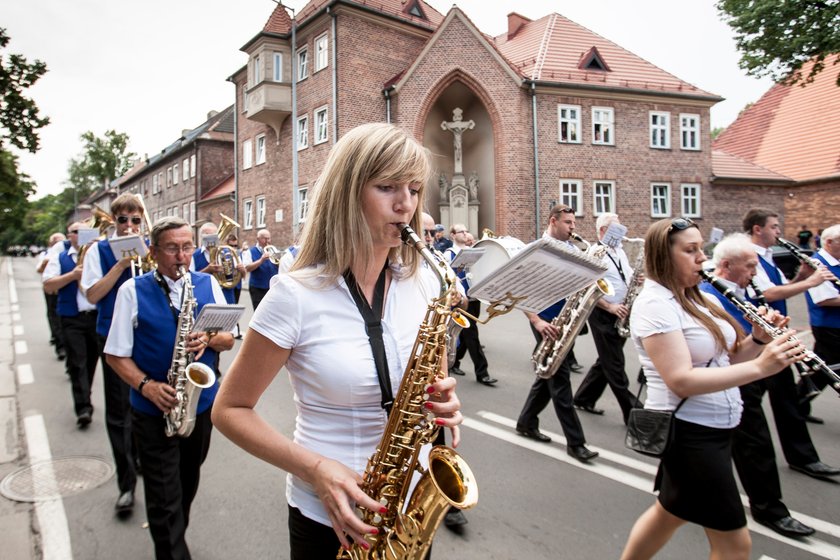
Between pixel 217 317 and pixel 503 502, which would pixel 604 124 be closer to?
pixel 503 502

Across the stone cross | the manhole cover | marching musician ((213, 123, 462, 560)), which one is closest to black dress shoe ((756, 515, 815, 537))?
marching musician ((213, 123, 462, 560))

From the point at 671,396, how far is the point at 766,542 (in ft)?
5.61

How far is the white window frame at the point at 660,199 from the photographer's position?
84.4 ft

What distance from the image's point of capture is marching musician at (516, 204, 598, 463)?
4961 millimetres

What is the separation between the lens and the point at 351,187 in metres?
1.70

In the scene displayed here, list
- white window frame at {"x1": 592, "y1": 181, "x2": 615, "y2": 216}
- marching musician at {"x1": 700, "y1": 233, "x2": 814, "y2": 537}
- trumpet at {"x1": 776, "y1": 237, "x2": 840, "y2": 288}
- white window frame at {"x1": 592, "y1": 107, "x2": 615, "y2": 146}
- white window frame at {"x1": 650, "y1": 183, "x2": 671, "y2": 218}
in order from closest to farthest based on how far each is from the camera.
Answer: marching musician at {"x1": 700, "y1": 233, "x2": 814, "y2": 537} < trumpet at {"x1": 776, "y1": 237, "x2": 840, "y2": 288} < white window frame at {"x1": 592, "y1": 181, "x2": 615, "y2": 216} < white window frame at {"x1": 592, "y1": 107, "x2": 615, "y2": 146} < white window frame at {"x1": 650, "y1": 183, "x2": 671, "y2": 218}

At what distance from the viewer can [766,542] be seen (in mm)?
3561

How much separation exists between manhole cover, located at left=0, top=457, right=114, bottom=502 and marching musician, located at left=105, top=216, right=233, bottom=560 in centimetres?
194

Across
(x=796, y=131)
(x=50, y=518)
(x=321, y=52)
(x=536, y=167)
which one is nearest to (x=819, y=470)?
(x=50, y=518)

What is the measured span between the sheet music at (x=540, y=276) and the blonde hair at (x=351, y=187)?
430mm

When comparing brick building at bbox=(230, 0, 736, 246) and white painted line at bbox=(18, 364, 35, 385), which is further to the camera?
brick building at bbox=(230, 0, 736, 246)

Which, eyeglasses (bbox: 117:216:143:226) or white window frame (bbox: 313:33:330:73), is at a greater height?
white window frame (bbox: 313:33:330:73)

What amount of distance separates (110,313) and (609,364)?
4898 mm

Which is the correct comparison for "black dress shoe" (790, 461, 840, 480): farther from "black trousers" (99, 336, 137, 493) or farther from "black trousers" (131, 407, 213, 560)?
"black trousers" (99, 336, 137, 493)
